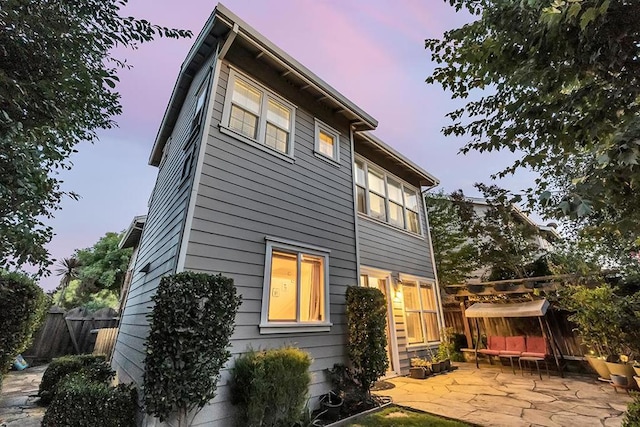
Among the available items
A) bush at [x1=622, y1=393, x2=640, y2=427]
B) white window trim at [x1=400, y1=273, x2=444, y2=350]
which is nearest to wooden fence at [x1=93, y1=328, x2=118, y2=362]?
white window trim at [x1=400, y1=273, x2=444, y2=350]

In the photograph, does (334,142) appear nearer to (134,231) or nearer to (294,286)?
(294,286)

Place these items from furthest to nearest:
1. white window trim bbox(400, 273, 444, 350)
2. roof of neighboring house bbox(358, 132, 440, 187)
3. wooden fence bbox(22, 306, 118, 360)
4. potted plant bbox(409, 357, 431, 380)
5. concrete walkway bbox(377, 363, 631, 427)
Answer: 1. wooden fence bbox(22, 306, 118, 360)
2. roof of neighboring house bbox(358, 132, 440, 187)
3. white window trim bbox(400, 273, 444, 350)
4. potted plant bbox(409, 357, 431, 380)
5. concrete walkway bbox(377, 363, 631, 427)

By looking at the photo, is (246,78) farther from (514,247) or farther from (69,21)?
(514,247)

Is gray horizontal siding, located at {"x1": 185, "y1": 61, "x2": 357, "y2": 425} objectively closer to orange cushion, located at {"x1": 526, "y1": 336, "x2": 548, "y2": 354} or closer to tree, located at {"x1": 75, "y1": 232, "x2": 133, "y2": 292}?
orange cushion, located at {"x1": 526, "y1": 336, "x2": 548, "y2": 354}

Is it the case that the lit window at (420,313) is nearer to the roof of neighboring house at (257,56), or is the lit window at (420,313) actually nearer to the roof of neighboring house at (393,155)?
the roof of neighboring house at (393,155)

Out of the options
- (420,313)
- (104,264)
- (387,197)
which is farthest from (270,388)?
(104,264)

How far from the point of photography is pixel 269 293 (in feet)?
15.2

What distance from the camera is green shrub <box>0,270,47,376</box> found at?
460cm

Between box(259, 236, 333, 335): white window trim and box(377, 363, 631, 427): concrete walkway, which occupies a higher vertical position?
box(259, 236, 333, 335): white window trim

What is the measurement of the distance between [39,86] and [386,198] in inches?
309

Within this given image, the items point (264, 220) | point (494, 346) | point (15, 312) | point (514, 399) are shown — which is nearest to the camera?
point (15, 312)

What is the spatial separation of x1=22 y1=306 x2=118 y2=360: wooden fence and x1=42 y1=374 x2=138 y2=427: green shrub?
25.7 feet

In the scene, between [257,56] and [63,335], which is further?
[63,335]

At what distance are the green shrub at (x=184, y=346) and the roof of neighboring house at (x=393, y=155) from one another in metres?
6.27
